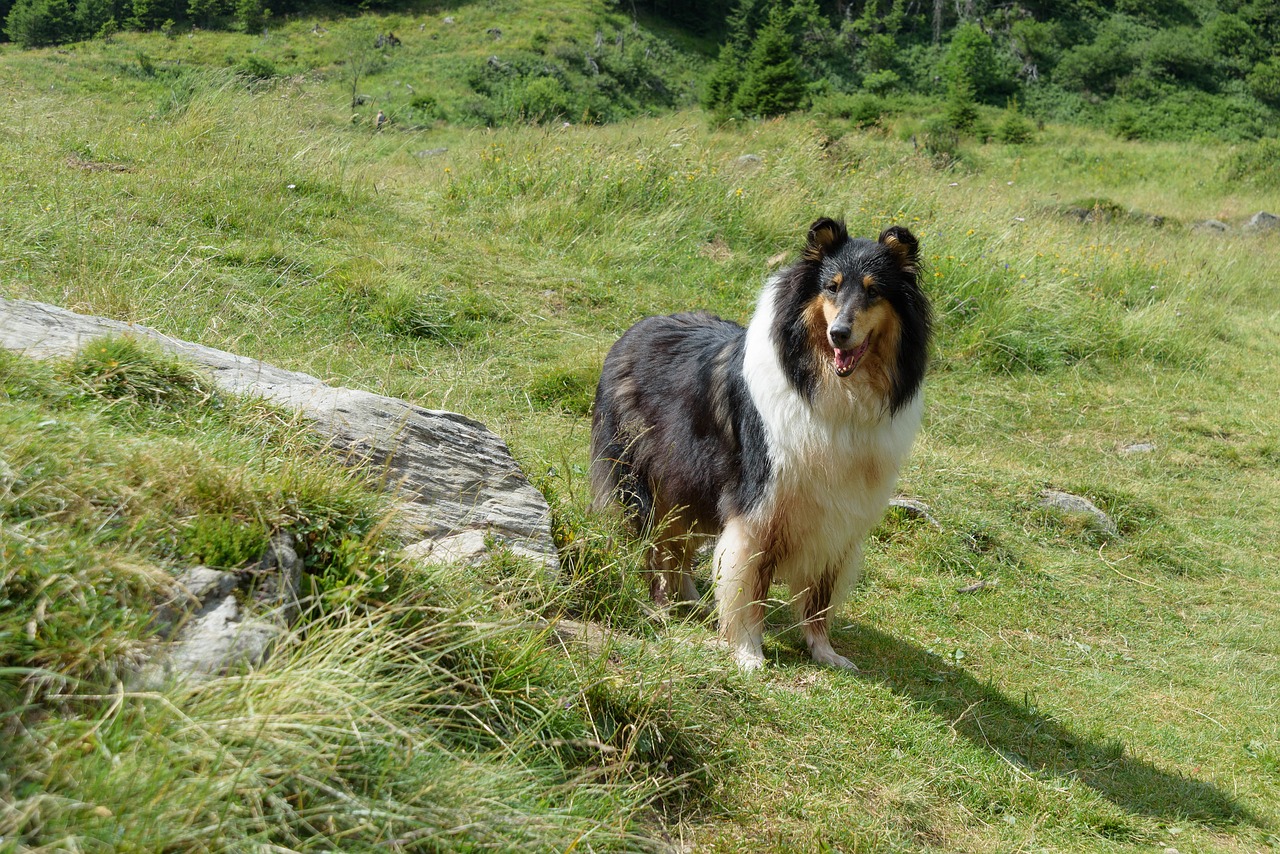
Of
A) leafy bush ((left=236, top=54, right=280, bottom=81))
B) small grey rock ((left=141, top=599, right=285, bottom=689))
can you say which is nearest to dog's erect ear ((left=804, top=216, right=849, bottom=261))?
small grey rock ((left=141, top=599, right=285, bottom=689))

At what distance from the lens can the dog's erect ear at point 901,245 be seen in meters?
4.24

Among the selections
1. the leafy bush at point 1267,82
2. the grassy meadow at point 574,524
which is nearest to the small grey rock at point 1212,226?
the grassy meadow at point 574,524

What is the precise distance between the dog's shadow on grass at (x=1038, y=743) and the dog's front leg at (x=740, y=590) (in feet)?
1.83

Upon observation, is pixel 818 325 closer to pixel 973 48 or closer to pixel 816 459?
pixel 816 459

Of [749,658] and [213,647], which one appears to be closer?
[213,647]

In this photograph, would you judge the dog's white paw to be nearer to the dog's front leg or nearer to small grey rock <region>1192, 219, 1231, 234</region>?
the dog's front leg

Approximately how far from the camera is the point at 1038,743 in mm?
4309

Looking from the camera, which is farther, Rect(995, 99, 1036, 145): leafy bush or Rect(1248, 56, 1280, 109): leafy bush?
Rect(1248, 56, 1280, 109): leafy bush

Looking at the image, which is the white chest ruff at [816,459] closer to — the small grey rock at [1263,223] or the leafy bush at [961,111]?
the small grey rock at [1263,223]

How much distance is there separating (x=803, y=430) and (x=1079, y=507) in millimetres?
3436

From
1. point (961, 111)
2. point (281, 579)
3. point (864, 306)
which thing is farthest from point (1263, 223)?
point (281, 579)

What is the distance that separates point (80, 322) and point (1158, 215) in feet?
59.4

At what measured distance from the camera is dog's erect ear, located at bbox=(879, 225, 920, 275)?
424 centimetres

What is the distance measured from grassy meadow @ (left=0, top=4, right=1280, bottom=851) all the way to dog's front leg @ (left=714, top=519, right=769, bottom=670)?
0.57 feet
